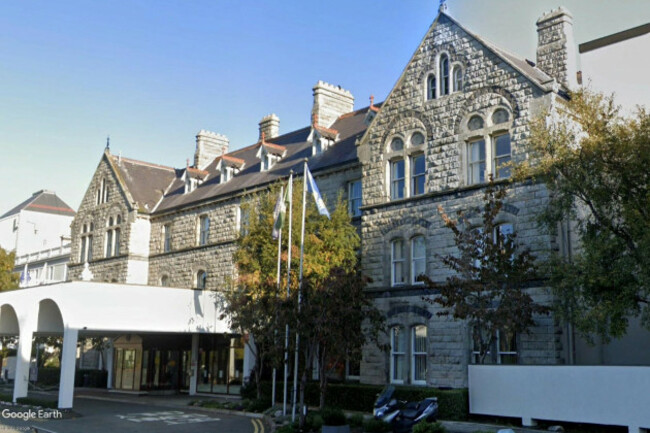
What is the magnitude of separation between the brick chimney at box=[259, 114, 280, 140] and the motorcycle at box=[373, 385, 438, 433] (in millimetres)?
30416

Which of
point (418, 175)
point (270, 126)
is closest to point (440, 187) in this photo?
point (418, 175)

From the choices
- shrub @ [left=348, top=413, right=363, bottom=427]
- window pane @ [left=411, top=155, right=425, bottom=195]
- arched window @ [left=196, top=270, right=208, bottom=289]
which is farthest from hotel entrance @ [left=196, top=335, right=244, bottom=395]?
shrub @ [left=348, top=413, right=363, bottom=427]

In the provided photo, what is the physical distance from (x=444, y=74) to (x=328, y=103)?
14.6m

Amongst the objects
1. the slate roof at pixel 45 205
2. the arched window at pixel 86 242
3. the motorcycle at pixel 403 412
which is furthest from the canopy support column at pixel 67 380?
the slate roof at pixel 45 205

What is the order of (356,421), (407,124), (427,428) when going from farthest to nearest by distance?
(407,124)
(356,421)
(427,428)

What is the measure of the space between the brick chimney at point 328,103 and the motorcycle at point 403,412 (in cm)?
2361

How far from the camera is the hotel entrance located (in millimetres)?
37625

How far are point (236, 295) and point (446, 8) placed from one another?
15.7 metres

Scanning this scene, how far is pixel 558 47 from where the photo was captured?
28.9m

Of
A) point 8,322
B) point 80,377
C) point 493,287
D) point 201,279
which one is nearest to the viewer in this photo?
point 493,287

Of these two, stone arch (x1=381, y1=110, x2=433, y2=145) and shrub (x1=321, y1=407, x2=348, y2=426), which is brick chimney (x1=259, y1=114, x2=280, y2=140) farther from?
shrub (x1=321, y1=407, x2=348, y2=426)

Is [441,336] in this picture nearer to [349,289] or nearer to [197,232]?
[349,289]

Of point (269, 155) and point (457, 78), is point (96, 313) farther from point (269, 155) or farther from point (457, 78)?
point (457, 78)

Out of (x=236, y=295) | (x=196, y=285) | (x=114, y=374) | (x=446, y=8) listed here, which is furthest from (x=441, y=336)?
(x=114, y=374)
